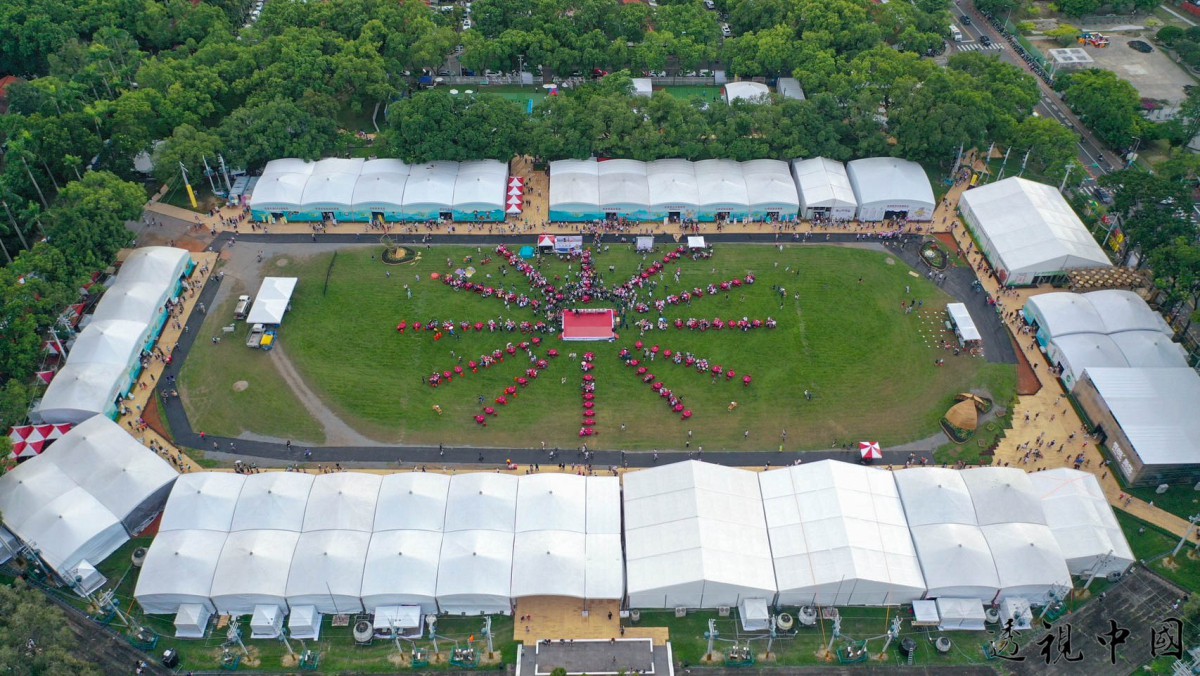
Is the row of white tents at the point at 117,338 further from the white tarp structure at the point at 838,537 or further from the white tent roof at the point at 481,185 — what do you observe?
the white tarp structure at the point at 838,537

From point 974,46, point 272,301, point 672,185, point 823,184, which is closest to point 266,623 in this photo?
point 272,301

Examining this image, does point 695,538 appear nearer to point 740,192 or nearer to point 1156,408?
point 1156,408

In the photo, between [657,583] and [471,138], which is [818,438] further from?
[471,138]

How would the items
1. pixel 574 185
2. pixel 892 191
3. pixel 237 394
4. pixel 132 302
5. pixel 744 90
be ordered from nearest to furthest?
pixel 237 394 < pixel 132 302 < pixel 892 191 < pixel 574 185 < pixel 744 90

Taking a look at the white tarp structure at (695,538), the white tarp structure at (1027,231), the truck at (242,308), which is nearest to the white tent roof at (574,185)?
the truck at (242,308)

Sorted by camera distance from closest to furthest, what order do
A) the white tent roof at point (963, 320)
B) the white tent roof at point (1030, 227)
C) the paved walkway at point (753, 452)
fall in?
the paved walkway at point (753, 452), the white tent roof at point (963, 320), the white tent roof at point (1030, 227)

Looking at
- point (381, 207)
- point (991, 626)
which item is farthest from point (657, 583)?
point (381, 207)
